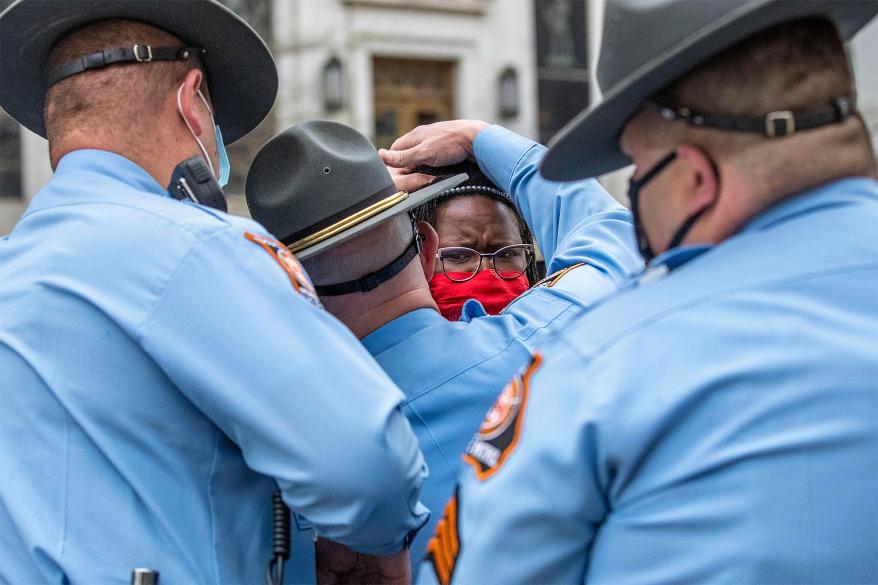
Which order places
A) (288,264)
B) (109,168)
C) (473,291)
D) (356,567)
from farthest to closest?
(473,291) → (356,567) → (109,168) → (288,264)

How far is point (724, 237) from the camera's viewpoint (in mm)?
1360

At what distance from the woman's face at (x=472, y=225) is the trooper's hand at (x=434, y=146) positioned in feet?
0.80

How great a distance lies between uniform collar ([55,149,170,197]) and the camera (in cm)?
184

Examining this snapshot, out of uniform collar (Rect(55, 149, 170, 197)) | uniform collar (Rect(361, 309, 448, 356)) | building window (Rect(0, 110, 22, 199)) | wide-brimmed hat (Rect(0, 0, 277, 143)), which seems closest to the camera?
uniform collar (Rect(55, 149, 170, 197))

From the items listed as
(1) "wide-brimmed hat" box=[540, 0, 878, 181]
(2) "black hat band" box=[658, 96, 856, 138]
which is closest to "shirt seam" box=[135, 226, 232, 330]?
(1) "wide-brimmed hat" box=[540, 0, 878, 181]

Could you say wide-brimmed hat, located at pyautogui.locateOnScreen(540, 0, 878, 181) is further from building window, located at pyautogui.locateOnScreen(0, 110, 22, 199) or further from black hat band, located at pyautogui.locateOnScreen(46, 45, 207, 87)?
building window, located at pyautogui.locateOnScreen(0, 110, 22, 199)

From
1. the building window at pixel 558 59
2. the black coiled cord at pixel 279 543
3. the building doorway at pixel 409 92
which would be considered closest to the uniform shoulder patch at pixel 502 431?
the black coiled cord at pixel 279 543

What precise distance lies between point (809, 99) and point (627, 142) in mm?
264

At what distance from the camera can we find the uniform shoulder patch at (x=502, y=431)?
1.33 meters

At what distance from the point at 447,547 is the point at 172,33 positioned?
1.17 m

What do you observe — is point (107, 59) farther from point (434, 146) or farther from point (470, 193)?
point (470, 193)

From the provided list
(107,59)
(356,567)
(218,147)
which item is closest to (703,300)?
(356,567)

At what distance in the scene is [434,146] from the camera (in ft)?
8.65

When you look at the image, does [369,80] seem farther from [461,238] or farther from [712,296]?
[712,296]
